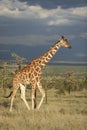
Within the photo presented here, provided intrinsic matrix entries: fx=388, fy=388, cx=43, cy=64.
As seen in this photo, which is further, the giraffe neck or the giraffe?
the giraffe neck

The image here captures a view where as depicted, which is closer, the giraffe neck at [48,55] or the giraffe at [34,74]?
the giraffe at [34,74]

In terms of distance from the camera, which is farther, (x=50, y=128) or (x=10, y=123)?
(x=10, y=123)

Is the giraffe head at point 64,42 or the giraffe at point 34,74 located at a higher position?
the giraffe head at point 64,42

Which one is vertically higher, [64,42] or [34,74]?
[64,42]

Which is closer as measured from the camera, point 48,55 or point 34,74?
point 34,74

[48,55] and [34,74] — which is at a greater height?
[48,55]

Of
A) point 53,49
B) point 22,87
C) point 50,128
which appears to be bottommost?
point 50,128

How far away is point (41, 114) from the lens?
36.2ft

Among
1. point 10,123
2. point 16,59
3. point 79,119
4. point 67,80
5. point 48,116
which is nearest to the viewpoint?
point 10,123

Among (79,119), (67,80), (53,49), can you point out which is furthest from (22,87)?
(67,80)

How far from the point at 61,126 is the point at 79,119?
1243 millimetres

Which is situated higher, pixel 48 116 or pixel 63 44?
pixel 63 44

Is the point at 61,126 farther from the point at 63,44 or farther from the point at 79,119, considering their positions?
the point at 63,44

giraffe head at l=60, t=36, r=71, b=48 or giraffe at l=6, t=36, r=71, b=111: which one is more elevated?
giraffe head at l=60, t=36, r=71, b=48
